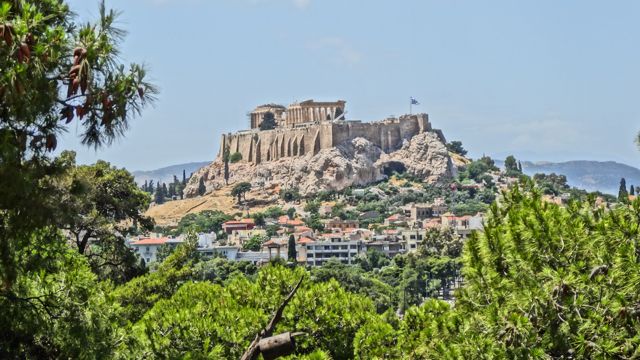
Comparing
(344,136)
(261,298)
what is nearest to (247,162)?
(344,136)

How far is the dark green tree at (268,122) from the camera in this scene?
14011 centimetres

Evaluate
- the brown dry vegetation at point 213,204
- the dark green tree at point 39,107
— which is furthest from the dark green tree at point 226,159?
the dark green tree at point 39,107

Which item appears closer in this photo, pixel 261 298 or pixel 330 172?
pixel 261 298

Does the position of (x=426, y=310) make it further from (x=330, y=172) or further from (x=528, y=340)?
(x=330, y=172)

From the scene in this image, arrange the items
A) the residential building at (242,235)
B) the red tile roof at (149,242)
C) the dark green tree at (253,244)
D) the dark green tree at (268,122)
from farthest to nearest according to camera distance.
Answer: the dark green tree at (268,122), the residential building at (242,235), the dark green tree at (253,244), the red tile roof at (149,242)

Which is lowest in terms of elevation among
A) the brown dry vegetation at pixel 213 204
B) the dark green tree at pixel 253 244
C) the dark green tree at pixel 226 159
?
the dark green tree at pixel 253 244

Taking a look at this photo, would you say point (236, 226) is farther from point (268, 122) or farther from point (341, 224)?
point (268, 122)

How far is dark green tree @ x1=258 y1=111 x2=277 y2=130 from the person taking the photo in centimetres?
14011

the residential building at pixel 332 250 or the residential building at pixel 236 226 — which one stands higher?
the residential building at pixel 236 226

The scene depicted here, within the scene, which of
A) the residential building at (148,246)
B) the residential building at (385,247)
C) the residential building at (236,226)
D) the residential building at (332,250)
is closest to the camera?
the residential building at (148,246)

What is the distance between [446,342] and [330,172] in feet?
370

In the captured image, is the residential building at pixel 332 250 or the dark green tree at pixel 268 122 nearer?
the residential building at pixel 332 250

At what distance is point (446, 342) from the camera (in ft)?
39.2

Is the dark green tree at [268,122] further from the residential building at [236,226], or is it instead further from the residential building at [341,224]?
the residential building at [341,224]
